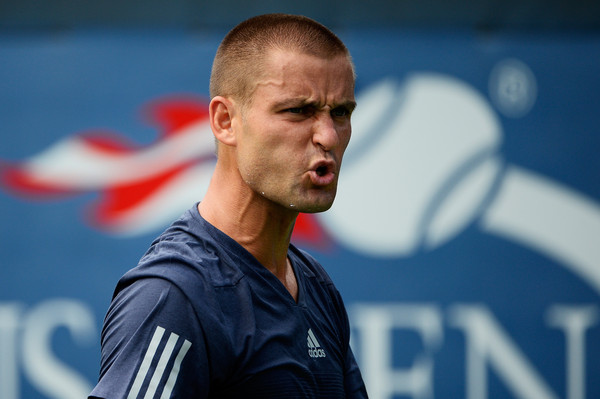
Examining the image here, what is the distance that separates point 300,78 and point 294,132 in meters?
0.11

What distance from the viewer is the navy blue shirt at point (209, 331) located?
1317mm

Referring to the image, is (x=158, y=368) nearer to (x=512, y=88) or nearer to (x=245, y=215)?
(x=245, y=215)

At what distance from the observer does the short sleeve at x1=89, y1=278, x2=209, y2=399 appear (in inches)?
51.4

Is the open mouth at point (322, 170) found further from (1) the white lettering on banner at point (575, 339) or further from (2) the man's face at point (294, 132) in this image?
(1) the white lettering on banner at point (575, 339)

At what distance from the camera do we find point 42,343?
12.1 ft

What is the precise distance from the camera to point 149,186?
12.8ft

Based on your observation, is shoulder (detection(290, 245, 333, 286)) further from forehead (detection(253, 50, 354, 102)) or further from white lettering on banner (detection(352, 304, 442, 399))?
white lettering on banner (detection(352, 304, 442, 399))

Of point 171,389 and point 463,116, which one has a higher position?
point 463,116

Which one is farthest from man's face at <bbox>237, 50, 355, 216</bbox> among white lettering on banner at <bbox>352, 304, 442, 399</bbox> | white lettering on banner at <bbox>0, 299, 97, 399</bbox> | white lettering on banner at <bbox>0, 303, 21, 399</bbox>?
white lettering on banner at <bbox>0, 303, 21, 399</bbox>

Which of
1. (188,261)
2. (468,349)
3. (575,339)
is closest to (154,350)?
(188,261)

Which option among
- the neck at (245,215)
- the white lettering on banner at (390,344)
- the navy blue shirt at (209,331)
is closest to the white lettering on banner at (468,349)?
the white lettering on banner at (390,344)

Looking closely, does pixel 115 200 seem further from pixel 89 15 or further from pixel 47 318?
pixel 89 15

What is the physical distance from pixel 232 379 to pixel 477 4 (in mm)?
2925

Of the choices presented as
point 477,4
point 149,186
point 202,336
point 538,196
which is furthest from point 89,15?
point 202,336
